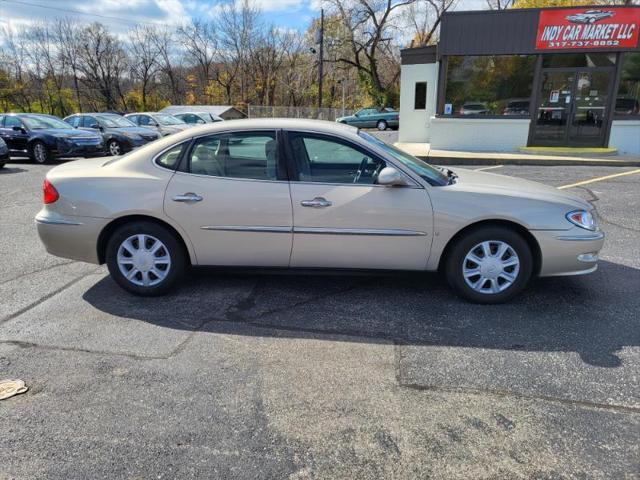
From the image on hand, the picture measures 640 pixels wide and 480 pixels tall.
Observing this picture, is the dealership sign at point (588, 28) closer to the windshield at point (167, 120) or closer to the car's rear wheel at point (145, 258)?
the windshield at point (167, 120)

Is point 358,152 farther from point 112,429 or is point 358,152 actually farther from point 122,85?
point 122,85

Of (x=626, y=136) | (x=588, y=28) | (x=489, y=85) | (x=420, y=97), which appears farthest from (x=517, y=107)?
(x=420, y=97)

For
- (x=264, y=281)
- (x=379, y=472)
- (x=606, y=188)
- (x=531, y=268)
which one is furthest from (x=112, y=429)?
(x=606, y=188)

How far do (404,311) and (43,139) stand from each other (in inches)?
521

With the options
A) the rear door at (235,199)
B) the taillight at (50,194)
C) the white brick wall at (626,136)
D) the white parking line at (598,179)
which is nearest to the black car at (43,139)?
the taillight at (50,194)

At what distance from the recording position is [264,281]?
434cm

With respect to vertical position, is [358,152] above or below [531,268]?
above

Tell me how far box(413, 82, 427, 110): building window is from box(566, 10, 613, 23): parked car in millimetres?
5445

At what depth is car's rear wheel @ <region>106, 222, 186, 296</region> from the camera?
384 centimetres

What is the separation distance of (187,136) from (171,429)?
245 centimetres

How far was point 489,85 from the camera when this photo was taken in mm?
14438

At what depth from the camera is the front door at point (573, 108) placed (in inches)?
541

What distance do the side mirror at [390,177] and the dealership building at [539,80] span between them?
12287 mm

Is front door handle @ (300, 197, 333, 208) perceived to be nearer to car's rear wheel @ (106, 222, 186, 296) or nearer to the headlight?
car's rear wheel @ (106, 222, 186, 296)
